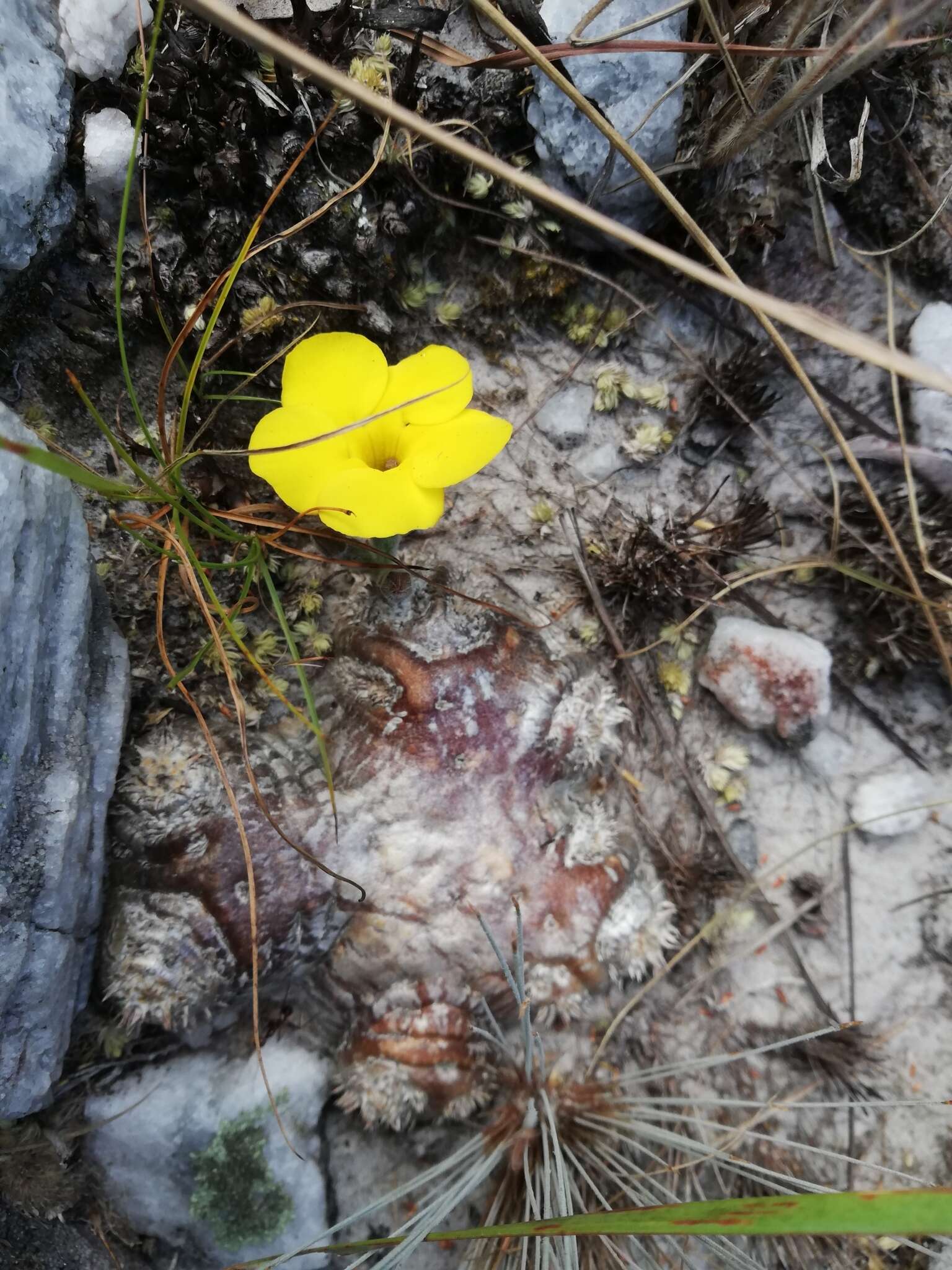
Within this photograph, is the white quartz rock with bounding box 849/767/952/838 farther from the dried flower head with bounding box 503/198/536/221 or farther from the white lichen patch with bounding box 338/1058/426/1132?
the dried flower head with bounding box 503/198/536/221

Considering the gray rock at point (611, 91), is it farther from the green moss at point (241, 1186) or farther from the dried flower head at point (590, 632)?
the green moss at point (241, 1186)

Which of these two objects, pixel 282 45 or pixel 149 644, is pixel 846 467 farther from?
pixel 149 644

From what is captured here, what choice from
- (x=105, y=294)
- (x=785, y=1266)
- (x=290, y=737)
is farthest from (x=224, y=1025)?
(x=105, y=294)

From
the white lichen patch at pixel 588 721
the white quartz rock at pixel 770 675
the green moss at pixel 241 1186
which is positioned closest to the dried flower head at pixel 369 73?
the white lichen patch at pixel 588 721

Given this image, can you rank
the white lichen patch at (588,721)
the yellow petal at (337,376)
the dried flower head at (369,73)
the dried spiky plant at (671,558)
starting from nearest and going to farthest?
the yellow petal at (337,376) → the dried flower head at (369,73) → the white lichen patch at (588,721) → the dried spiky plant at (671,558)

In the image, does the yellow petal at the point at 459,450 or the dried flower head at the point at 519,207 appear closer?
the yellow petal at the point at 459,450

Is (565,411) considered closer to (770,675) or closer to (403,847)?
(770,675)
